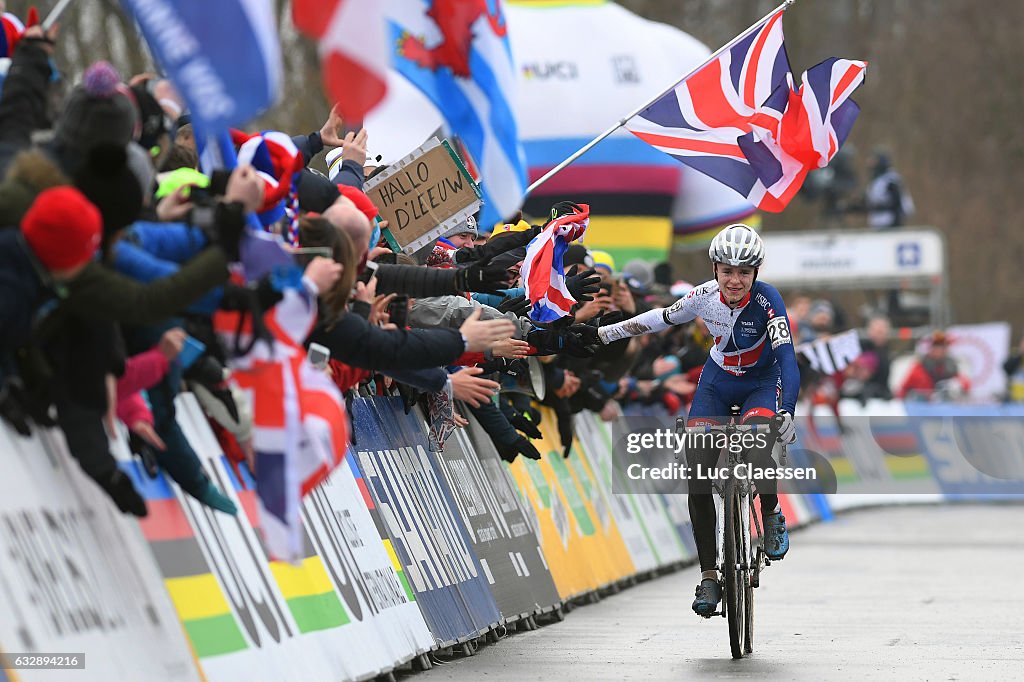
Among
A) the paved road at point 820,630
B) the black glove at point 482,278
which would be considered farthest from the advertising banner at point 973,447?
the black glove at point 482,278

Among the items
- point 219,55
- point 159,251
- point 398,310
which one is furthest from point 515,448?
point 219,55

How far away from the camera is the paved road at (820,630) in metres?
9.83

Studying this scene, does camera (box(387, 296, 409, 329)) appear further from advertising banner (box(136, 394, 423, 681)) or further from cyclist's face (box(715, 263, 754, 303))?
cyclist's face (box(715, 263, 754, 303))

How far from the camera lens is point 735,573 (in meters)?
10.6

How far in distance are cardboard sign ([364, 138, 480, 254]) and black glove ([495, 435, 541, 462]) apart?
188 cm

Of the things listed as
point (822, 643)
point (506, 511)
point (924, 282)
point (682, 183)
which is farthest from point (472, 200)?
point (924, 282)

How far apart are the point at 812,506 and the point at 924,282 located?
14579mm

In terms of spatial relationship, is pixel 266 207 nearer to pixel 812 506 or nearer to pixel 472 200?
pixel 472 200

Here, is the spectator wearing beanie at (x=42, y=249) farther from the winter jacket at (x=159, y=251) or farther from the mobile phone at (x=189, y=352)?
the mobile phone at (x=189, y=352)

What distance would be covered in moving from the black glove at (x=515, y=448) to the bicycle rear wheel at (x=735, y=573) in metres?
1.67

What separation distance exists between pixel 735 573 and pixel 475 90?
312cm

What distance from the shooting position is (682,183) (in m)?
24.2

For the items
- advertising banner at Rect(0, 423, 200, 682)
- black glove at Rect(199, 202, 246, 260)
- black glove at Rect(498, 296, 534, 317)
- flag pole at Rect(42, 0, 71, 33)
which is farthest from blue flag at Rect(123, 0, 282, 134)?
black glove at Rect(498, 296, 534, 317)

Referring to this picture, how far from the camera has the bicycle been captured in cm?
1053
